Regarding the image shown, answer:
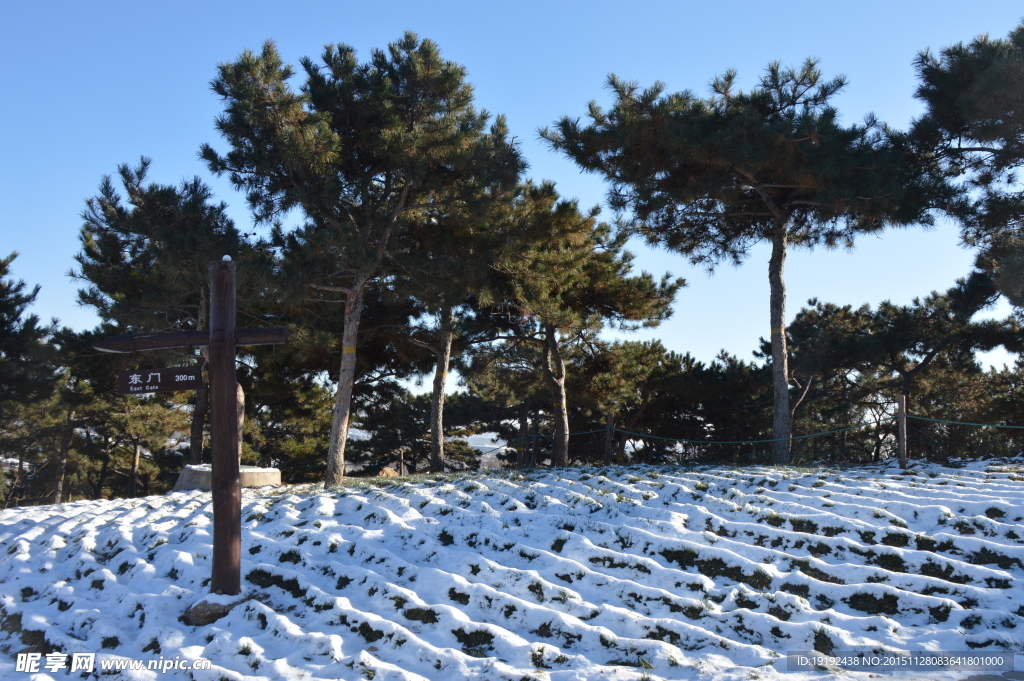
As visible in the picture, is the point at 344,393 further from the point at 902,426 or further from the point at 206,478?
the point at 902,426

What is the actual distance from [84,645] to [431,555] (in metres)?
3.00

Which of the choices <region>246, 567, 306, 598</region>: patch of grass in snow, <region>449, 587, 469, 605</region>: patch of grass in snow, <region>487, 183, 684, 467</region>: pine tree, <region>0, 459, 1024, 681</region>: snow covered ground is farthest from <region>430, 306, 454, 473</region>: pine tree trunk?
<region>449, 587, 469, 605</region>: patch of grass in snow

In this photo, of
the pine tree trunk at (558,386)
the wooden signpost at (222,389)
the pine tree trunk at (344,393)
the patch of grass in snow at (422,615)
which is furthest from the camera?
the pine tree trunk at (558,386)

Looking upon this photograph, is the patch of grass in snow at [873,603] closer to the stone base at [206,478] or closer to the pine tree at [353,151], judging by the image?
the pine tree at [353,151]

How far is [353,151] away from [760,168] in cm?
680

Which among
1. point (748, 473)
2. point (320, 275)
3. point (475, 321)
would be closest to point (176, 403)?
point (475, 321)

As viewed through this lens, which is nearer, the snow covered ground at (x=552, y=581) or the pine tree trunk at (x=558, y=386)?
the snow covered ground at (x=552, y=581)

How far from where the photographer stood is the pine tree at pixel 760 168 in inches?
444

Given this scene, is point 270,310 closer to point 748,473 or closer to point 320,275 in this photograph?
point 320,275

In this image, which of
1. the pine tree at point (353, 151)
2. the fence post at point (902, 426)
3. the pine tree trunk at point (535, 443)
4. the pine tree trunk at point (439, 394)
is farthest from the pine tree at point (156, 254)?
the fence post at point (902, 426)

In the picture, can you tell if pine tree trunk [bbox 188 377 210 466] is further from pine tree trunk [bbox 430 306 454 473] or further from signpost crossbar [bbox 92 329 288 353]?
signpost crossbar [bbox 92 329 288 353]

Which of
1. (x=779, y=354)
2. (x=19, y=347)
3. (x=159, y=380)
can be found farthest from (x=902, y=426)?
(x=19, y=347)

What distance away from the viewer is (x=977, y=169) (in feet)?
42.2

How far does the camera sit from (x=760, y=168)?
11.7 m
